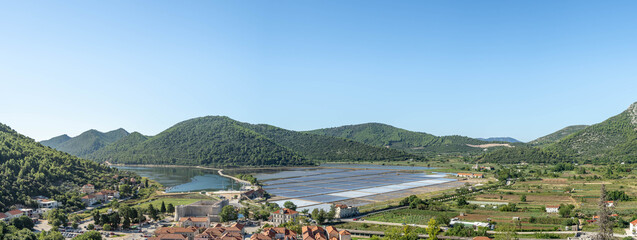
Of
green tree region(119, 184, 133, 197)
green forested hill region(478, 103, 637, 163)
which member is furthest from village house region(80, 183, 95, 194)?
green forested hill region(478, 103, 637, 163)

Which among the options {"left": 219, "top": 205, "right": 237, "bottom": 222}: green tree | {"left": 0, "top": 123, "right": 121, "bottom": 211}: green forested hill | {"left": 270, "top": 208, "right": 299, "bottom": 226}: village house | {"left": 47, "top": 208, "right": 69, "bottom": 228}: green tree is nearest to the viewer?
{"left": 47, "top": 208, "right": 69, "bottom": 228}: green tree

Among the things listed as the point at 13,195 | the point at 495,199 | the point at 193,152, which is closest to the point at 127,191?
the point at 13,195

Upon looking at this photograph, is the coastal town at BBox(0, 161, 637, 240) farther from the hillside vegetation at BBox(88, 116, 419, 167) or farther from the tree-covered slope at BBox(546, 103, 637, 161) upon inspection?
the hillside vegetation at BBox(88, 116, 419, 167)

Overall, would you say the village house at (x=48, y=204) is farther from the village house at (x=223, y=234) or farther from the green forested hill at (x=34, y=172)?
the village house at (x=223, y=234)

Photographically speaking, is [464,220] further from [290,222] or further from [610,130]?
[610,130]

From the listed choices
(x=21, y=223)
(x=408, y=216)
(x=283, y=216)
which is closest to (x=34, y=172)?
(x=21, y=223)

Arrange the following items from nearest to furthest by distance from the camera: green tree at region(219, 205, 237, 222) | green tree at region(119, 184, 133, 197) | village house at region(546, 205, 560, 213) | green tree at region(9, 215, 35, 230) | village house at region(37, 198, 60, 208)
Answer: green tree at region(9, 215, 35, 230) → green tree at region(219, 205, 237, 222) → village house at region(546, 205, 560, 213) → village house at region(37, 198, 60, 208) → green tree at region(119, 184, 133, 197)

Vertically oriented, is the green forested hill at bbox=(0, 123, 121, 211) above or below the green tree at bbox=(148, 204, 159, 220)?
above

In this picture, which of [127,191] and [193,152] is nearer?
[127,191]
